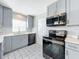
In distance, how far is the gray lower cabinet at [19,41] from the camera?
4.50m

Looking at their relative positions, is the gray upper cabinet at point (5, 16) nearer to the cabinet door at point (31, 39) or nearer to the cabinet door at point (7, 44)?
the cabinet door at point (7, 44)

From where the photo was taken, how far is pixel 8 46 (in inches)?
159

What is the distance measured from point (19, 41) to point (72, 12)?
11.6ft

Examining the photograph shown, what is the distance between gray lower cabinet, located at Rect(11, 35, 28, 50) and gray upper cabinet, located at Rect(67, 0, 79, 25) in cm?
307

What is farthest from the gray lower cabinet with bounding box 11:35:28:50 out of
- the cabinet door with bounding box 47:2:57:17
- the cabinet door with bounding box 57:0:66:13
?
the cabinet door with bounding box 57:0:66:13

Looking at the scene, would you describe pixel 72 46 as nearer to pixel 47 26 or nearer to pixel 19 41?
pixel 47 26

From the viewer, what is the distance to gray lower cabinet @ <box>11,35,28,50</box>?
14.8 ft

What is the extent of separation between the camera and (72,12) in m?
2.43

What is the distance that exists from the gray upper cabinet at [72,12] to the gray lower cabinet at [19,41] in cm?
307

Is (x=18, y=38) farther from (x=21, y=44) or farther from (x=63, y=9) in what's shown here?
(x=63, y=9)

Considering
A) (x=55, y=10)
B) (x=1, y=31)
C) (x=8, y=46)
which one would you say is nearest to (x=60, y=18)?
(x=55, y=10)

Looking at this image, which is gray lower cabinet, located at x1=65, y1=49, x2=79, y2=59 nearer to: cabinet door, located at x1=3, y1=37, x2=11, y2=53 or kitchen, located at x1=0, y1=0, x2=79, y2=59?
kitchen, located at x1=0, y1=0, x2=79, y2=59

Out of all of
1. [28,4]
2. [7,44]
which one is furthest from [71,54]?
[7,44]

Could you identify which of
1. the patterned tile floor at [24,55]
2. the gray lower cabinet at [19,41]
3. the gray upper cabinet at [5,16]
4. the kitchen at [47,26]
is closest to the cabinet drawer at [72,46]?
the kitchen at [47,26]
